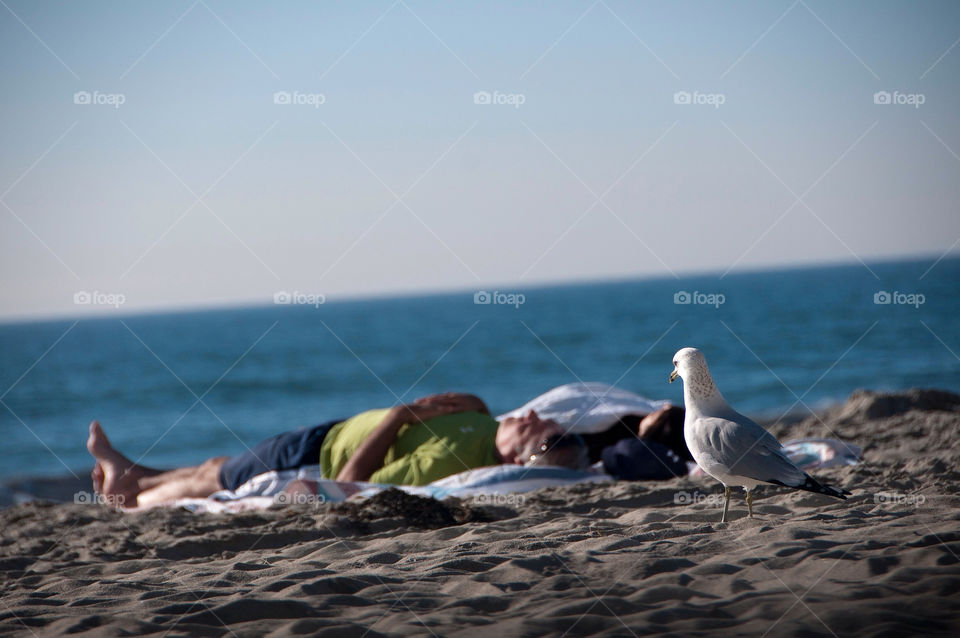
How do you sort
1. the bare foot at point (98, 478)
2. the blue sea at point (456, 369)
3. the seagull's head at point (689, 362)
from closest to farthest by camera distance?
the seagull's head at point (689, 362) < the bare foot at point (98, 478) < the blue sea at point (456, 369)

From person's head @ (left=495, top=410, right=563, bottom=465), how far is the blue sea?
1.60 meters

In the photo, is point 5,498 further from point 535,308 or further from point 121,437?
point 535,308

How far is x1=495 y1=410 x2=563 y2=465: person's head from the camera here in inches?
228

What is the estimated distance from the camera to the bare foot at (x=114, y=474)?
632 cm

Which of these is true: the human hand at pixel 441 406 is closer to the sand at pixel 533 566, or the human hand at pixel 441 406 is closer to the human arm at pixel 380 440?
the human arm at pixel 380 440

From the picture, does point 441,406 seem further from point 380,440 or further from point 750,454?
point 750,454

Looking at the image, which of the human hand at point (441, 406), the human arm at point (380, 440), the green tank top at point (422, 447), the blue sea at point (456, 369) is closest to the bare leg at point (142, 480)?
the green tank top at point (422, 447)

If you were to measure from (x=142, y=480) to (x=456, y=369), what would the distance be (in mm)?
18737

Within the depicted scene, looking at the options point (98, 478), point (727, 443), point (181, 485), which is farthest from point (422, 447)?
point (727, 443)

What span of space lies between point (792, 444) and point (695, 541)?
104 inches

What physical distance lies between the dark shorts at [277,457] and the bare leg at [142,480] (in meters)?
0.17

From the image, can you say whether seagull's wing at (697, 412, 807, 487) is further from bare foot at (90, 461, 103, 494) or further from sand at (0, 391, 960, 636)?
bare foot at (90, 461, 103, 494)

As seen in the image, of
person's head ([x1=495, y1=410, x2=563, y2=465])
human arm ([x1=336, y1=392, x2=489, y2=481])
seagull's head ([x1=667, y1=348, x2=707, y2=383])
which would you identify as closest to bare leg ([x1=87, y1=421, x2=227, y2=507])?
human arm ([x1=336, y1=392, x2=489, y2=481])

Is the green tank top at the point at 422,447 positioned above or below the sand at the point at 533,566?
above
